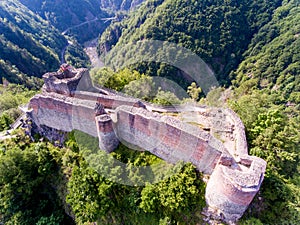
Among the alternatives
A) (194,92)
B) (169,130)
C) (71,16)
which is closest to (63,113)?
(169,130)

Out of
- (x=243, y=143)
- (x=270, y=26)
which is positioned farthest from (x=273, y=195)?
(x=270, y=26)

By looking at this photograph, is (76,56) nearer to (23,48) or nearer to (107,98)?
(23,48)

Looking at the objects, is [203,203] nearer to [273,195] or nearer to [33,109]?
[273,195]

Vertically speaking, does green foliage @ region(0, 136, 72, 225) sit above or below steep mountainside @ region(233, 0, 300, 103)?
above

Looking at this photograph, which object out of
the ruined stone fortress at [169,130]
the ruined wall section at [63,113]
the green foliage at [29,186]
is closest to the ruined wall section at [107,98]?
the ruined stone fortress at [169,130]

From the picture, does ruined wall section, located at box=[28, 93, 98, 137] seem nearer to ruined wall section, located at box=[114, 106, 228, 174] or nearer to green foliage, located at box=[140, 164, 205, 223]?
ruined wall section, located at box=[114, 106, 228, 174]

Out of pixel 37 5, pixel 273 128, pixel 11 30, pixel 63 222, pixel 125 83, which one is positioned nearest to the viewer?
pixel 273 128

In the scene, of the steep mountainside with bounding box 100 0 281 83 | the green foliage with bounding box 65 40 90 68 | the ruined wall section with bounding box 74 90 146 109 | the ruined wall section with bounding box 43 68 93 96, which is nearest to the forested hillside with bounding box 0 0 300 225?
the steep mountainside with bounding box 100 0 281 83
